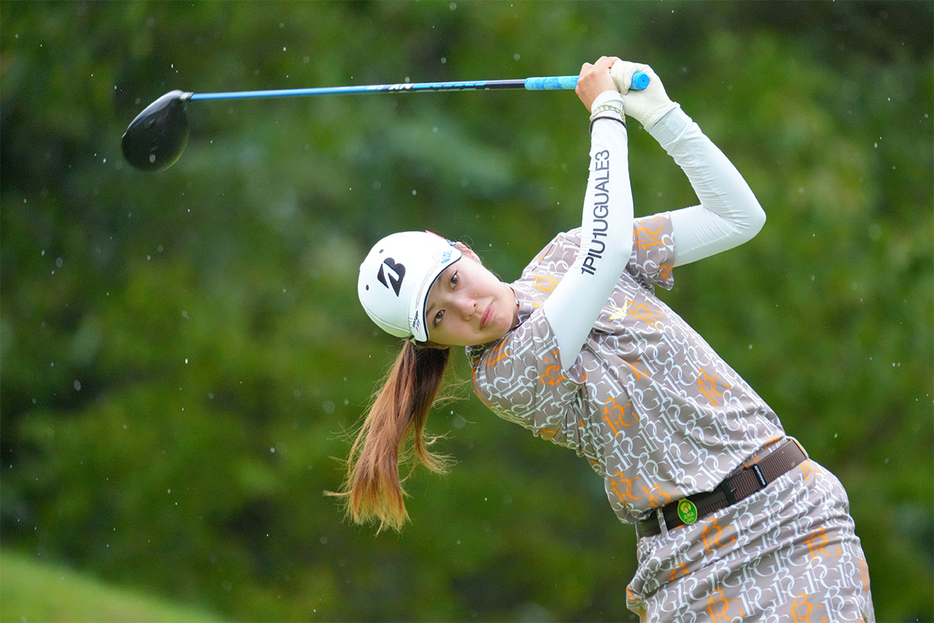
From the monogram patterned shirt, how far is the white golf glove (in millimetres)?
390

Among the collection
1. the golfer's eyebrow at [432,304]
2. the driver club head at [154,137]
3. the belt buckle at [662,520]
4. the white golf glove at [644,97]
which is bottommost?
the belt buckle at [662,520]

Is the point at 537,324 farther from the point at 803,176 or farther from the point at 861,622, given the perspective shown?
the point at 803,176

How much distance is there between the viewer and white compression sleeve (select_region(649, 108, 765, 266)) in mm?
2033

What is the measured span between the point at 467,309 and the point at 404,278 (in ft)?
0.48

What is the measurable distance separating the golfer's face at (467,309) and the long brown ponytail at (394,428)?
19 centimetres

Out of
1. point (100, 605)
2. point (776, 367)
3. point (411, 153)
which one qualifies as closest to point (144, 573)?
point (100, 605)

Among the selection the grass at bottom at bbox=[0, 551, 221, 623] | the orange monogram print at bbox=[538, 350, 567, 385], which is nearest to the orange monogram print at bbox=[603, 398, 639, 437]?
the orange monogram print at bbox=[538, 350, 567, 385]

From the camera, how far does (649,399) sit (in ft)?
6.28

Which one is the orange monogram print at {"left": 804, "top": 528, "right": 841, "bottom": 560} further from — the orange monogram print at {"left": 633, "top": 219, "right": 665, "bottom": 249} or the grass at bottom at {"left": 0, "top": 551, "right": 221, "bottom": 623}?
the grass at bottom at {"left": 0, "top": 551, "right": 221, "bottom": 623}

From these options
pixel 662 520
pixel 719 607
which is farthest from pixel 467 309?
pixel 719 607

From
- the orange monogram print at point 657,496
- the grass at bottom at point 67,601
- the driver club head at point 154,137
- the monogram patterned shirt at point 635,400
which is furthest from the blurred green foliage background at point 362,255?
the orange monogram print at point 657,496

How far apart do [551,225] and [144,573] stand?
3.46 m

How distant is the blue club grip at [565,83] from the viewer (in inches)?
78.6

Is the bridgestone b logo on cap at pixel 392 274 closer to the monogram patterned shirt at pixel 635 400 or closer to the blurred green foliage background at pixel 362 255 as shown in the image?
the monogram patterned shirt at pixel 635 400
